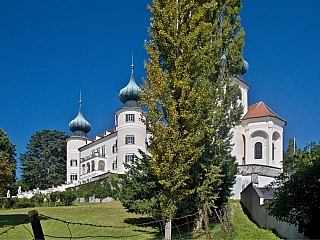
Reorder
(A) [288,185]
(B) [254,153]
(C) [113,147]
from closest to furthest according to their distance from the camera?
(A) [288,185], (B) [254,153], (C) [113,147]

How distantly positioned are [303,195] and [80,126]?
165 feet

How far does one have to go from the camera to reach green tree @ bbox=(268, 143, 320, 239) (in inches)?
444

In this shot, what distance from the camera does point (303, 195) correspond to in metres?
11.5

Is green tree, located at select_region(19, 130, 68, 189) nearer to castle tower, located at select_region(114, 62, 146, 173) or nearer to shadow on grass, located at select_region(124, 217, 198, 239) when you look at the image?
castle tower, located at select_region(114, 62, 146, 173)

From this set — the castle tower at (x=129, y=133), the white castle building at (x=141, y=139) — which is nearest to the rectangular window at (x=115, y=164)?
the white castle building at (x=141, y=139)

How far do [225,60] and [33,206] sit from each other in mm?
23307

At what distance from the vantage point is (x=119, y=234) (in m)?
15.9

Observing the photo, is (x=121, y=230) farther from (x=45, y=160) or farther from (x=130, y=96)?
(x=45, y=160)

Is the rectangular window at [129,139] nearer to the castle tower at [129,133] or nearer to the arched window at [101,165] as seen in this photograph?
the castle tower at [129,133]

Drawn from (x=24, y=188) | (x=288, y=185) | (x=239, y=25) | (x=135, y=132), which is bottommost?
(x=24, y=188)

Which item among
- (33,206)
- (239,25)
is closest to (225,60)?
(239,25)

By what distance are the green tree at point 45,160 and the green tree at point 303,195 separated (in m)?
53.3

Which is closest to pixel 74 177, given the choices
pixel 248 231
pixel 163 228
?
pixel 163 228

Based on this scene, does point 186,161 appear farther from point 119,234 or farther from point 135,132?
point 135,132
